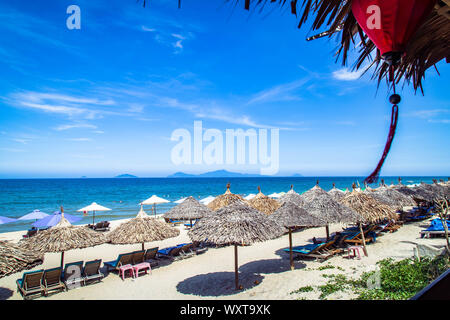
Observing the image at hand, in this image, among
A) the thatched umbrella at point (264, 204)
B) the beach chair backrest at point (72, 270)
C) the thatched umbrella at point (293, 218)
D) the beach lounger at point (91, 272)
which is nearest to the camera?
the beach chair backrest at point (72, 270)

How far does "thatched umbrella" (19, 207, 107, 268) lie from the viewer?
8142 mm

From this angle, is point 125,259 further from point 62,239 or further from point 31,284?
point 31,284

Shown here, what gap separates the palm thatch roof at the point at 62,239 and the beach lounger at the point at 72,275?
1.95ft

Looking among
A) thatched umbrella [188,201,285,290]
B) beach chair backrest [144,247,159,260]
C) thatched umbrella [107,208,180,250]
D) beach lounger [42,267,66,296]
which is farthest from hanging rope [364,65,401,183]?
beach chair backrest [144,247,159,260]

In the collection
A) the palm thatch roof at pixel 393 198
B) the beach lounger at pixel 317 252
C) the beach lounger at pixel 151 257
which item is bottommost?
the beach lounger at pixel 151 257

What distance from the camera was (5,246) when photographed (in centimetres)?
617

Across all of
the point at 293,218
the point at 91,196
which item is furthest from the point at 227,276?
the point at 91,196

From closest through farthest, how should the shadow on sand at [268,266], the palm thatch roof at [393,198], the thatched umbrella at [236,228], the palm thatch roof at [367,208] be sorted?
the thatched umbrella at [236,228] → the shadow on sand at [268,266] → the palm thatch roof at [367,208] → the palm thatch roof at [393,198]

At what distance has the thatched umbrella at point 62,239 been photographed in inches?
321

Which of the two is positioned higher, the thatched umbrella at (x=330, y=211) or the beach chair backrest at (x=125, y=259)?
the thatched umbrella at (x=330, y=211)

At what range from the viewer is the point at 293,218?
875 cm

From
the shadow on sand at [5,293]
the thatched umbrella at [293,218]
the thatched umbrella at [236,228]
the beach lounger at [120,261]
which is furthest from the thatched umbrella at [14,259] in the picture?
the thatched umbrella at [293,218]

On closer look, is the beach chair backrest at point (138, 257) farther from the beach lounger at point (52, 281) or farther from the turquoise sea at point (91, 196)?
the turquoise sea at point (91, 196)
